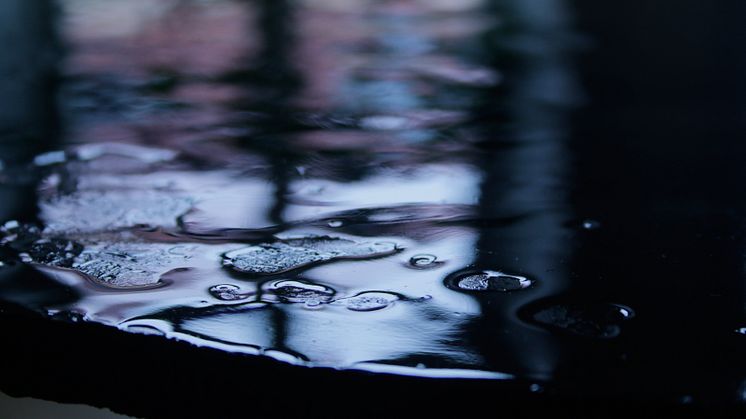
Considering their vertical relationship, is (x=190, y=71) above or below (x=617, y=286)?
above

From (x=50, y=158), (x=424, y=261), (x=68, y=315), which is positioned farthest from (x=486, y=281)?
(x=50, y=158)

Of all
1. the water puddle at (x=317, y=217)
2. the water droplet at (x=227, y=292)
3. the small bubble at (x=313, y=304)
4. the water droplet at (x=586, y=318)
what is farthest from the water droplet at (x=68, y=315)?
the water droplet at (x=586, y=318)

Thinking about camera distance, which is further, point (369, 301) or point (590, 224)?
point (590, 224)

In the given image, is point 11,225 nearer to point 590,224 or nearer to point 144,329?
point 144,329

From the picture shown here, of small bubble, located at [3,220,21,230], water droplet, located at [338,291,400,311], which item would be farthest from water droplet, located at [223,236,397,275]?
small bubble, located at [3,220,21,230]

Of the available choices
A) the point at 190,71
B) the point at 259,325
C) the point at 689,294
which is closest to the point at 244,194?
the point at 259,325

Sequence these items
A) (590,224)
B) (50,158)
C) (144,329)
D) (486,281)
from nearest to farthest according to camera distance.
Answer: (144,329), (486,281), (590,224), (50,158)

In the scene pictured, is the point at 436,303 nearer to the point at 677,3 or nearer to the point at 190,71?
the point at 190,71
